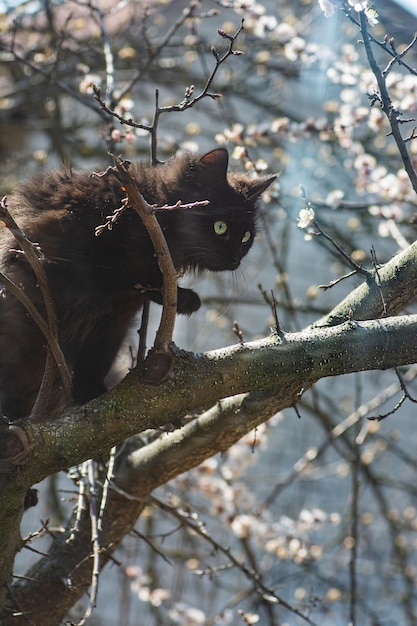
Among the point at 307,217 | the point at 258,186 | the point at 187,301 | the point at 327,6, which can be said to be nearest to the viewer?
the point at 327,6

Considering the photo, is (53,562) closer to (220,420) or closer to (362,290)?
(220,420)

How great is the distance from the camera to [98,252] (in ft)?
6.63

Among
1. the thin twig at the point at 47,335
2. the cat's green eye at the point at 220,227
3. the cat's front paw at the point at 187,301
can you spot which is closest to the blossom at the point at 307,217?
the cat's green eye at the point at 220,227

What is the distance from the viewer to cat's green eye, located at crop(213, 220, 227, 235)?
2178mm

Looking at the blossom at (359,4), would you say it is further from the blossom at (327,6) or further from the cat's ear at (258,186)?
the cat's ear at (258,186)

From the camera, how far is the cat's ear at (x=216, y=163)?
2.14m

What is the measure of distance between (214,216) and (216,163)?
152mm

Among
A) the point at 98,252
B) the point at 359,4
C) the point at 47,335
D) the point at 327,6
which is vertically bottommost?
the point at 47,335

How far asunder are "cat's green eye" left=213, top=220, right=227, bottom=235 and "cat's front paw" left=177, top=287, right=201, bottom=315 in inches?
7.7

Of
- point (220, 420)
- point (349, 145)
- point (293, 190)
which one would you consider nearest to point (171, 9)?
point (293, 190)

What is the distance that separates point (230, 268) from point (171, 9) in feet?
16.3

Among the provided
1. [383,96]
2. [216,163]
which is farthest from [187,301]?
[383,96]

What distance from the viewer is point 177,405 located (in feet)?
5.12

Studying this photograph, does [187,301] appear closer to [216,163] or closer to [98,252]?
[98,252]
